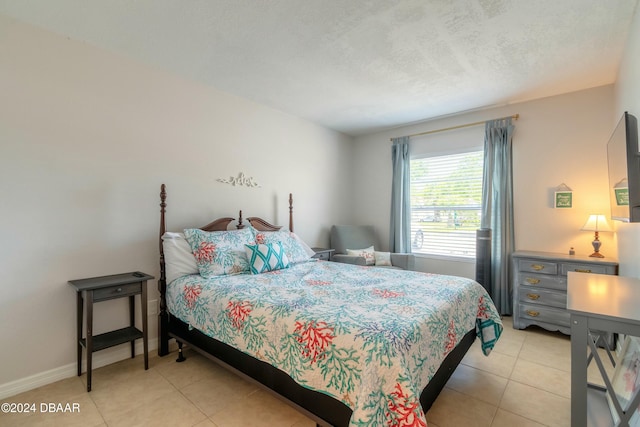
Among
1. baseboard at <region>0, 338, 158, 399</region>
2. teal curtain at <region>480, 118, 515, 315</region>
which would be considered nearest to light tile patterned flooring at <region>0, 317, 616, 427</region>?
baseboard at <region>0, 338, 158, 399</region>

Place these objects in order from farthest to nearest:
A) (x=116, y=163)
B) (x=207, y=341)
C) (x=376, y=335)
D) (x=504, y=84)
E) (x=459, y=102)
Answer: (x=459, y=102) → (x=504, y=84) → (x=116, y=163) → (x=207, y=341) → (x=376, y=335)

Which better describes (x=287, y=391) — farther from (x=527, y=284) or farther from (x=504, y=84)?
(x=504, y=84)

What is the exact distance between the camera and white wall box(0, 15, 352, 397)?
2006mm

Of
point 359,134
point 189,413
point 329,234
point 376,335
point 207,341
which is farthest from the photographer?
point 359,134

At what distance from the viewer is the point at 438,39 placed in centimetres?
221

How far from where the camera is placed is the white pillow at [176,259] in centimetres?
249

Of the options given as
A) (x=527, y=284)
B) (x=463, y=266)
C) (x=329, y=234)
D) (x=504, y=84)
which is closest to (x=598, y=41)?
(x=504, y=84)

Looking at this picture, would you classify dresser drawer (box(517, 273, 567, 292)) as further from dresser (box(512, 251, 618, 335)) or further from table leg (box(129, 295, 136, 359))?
table leg (box(129, 295, 136, 359))

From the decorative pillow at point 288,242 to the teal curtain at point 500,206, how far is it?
7.69 feet

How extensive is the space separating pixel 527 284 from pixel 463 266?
2.87 feet

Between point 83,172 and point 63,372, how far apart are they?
1.54 metres

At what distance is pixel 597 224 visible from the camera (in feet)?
9.50

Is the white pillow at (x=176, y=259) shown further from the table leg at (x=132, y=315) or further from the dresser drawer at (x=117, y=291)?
the table leg at (x=132, y=315)

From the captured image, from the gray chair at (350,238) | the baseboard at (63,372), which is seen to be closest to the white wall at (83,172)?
the baseboard at (63,372)
